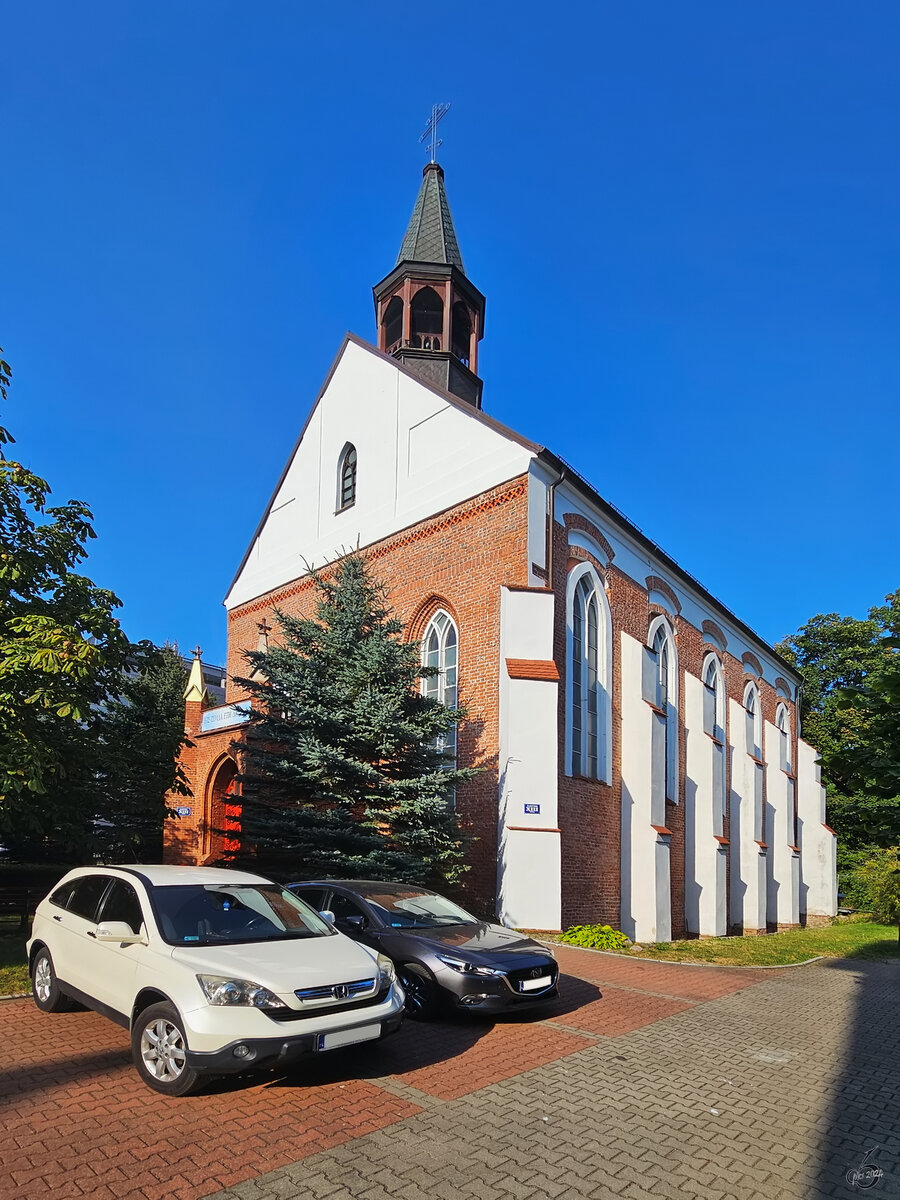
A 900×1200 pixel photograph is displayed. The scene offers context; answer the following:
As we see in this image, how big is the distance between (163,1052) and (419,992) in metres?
2.86

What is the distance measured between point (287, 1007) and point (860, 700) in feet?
18.0

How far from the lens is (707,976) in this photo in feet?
38.5

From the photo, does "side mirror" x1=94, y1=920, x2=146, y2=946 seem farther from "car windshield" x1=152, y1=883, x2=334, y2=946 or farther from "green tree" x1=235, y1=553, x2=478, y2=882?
"green tree" x1=235, y1=553, x2=478, y2=882

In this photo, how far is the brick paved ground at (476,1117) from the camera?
4.52 meters

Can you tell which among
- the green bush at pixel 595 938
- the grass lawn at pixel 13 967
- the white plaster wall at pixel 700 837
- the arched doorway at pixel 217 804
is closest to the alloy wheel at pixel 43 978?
the grass lawn at pixel 13 967

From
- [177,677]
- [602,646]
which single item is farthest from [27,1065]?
[177,677]

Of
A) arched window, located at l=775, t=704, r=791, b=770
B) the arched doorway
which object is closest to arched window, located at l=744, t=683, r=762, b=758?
arched window, located at l=775, t=704, r=791, b=770

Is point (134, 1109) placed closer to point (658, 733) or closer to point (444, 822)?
point (444, 822)

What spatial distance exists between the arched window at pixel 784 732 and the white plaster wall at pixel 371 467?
2009 cm

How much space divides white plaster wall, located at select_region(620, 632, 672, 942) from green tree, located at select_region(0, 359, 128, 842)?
11.3 m

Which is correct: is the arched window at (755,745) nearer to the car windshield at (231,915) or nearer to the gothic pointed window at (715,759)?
the gothic pointed window at (715,759)

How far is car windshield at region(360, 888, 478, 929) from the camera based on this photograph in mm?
8602

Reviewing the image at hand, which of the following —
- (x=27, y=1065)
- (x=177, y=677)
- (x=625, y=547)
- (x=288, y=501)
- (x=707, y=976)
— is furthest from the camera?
A: (x=177, y=677)

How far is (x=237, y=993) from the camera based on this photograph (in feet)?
18.1
